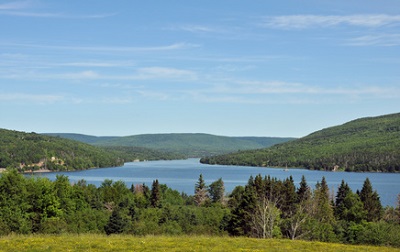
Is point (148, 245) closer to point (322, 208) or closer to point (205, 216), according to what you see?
point (205, 216)

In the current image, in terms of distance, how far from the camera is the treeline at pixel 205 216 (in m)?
65.8

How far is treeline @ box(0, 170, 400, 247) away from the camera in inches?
2589

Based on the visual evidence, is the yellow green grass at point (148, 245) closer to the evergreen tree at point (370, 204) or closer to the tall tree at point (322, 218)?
the tall tree at point (322, 218)

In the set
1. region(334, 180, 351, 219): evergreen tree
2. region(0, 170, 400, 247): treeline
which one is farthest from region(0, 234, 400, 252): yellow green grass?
region(334, 180, 351, 219): evergreen tree

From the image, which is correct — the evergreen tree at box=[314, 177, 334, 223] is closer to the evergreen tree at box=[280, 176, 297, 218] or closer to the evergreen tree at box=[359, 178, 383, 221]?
the evergreen tree at box=[280, 176, 297, 218]

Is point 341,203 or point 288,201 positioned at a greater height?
point 288,201

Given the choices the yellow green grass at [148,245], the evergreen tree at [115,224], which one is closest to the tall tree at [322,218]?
the evergreen tree at [115,224]

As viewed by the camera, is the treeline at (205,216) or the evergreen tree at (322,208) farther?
the evergreen tree at (322,208)

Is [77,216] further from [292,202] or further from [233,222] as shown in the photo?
[292,202]

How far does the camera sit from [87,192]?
4257 inches

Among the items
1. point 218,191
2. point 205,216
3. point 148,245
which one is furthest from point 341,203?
point 148,245

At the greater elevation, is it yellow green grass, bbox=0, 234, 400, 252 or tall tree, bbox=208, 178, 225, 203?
yellow green grass, bbox=0, 234, 400, 252

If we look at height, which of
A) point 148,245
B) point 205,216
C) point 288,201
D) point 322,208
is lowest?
point 205,216

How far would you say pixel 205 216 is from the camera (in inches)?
3669
